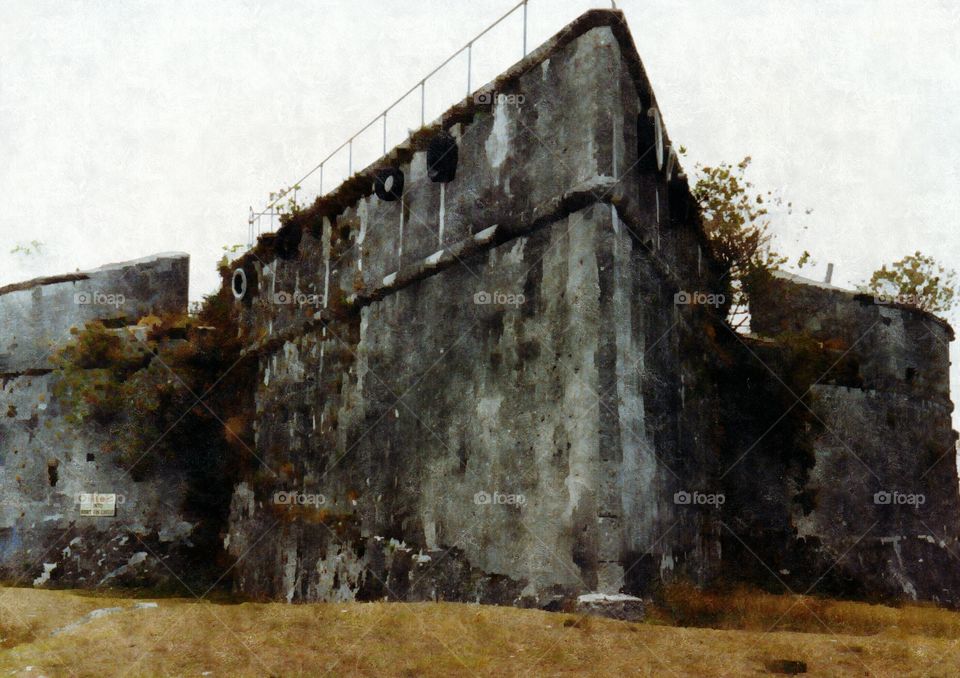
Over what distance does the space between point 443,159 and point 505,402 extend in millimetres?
3090

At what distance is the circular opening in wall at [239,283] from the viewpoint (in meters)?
16.7

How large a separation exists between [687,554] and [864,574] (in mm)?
4207

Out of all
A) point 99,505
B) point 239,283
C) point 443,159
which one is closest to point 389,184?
point 443,159

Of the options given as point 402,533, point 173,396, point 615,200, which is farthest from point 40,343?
point 615,200

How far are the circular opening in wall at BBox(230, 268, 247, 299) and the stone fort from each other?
0.18 feet

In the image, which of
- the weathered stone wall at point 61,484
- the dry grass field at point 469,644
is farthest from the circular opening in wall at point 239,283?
the dry grass field at point 469,644

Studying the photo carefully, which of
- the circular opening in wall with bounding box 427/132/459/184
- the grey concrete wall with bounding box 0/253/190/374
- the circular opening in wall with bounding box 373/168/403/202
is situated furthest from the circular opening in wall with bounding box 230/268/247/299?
the circular opening in wall with bounding box 427/132/459/184

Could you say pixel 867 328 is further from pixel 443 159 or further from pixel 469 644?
pixel 469 644

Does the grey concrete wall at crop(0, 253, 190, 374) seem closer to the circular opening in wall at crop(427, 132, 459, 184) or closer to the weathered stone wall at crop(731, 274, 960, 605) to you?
the circular opening in wall at crop(427, 132, 459, 184)

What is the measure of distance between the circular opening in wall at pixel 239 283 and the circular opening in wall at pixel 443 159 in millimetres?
6973

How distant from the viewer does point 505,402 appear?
916cm

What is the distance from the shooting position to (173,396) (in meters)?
16.1

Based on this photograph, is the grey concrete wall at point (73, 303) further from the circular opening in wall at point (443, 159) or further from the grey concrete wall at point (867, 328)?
the grey concrete wall at point (867, 328)

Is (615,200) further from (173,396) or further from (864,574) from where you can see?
(173,396)
